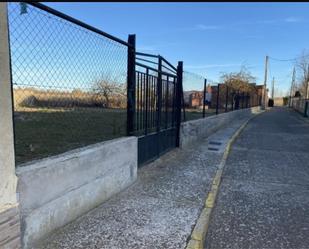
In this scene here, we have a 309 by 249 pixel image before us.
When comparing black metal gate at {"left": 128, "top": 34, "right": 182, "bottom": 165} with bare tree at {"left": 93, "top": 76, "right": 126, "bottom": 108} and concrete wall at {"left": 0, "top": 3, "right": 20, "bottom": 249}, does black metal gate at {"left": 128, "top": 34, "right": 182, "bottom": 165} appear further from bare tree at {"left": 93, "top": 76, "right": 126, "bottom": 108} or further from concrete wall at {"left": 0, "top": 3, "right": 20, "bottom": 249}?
concrete wall at {"left": 0, "top": 3, "right": 20, "bottom": 249}

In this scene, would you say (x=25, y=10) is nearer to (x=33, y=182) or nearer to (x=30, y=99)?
(x=30, y=99)

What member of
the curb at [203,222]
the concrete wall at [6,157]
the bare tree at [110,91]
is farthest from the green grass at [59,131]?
the curb at [203,222]

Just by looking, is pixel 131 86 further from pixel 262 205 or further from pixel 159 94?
pixel 262 205

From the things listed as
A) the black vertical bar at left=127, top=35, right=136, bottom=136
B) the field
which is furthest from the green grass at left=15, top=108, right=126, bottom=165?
the black vertical bar at left=127, top=35, right=136, bottom=136

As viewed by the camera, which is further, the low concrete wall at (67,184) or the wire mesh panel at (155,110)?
the wire mesh panel at (155,110)

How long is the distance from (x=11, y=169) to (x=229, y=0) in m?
2.37

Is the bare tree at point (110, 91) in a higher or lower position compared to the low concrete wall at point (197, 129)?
higher

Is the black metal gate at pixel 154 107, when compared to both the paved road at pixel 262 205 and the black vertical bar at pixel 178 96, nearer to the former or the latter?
the black vertical bar at pixel 178 96

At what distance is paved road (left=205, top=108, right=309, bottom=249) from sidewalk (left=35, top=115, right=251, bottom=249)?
382mm

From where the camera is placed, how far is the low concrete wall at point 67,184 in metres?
3.21

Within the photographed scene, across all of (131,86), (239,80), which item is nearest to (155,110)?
(131,86)

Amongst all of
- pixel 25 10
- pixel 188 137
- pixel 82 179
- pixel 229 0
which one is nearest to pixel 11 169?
pixel 82 179

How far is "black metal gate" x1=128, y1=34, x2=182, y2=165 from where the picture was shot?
19.8 feet

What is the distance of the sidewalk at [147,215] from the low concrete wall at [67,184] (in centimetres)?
15
